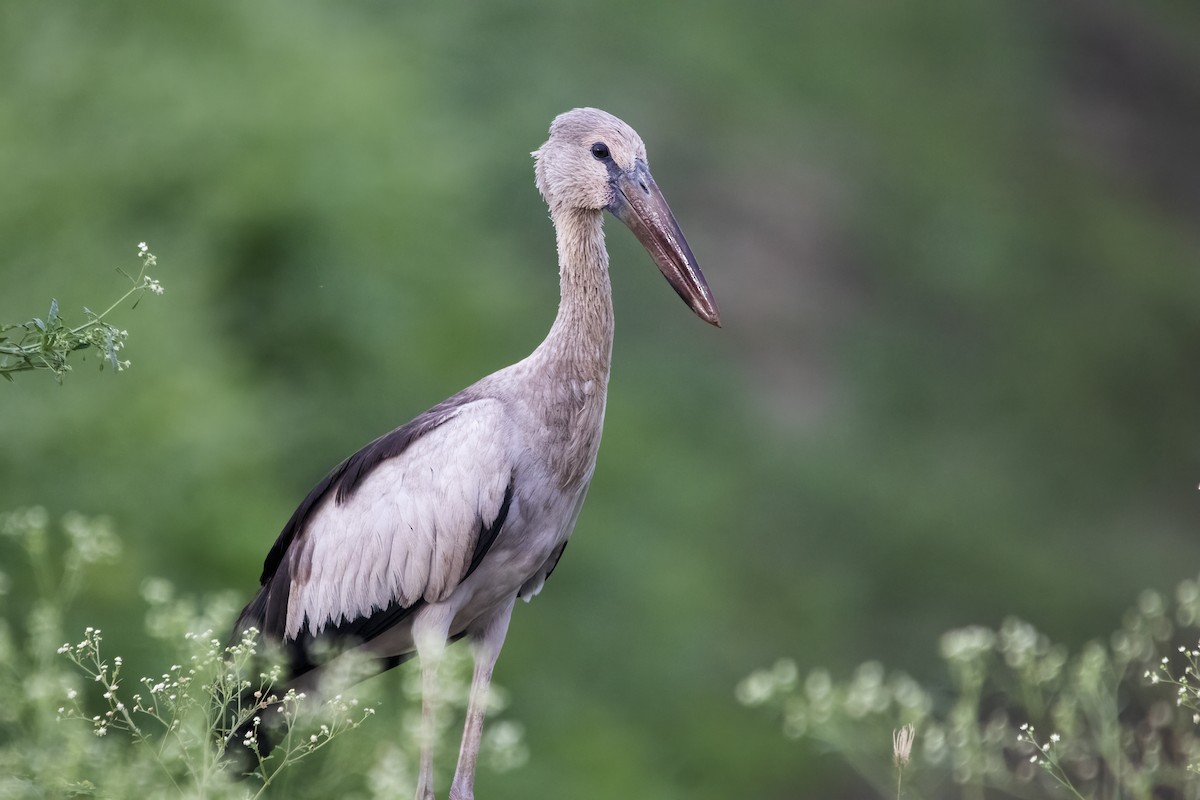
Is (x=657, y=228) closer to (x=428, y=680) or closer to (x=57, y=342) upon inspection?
(x=428, y=680)

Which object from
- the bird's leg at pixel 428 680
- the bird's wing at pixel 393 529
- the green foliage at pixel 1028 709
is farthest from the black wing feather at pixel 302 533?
the green foliage at pixel 1028 709

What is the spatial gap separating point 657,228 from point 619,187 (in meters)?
0.21

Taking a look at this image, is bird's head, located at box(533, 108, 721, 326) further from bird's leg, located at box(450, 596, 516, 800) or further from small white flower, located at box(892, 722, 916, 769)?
small white flower, located at box(892, 722, 916, 769)

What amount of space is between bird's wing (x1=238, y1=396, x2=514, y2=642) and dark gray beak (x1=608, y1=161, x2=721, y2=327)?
2.66 feet

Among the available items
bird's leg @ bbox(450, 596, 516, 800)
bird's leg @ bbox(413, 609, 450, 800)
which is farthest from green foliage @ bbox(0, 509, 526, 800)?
bird's leg @ bbox(450, 596, 516, 800)

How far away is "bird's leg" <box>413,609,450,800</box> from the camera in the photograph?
224 inches

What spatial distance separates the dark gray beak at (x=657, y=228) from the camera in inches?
251

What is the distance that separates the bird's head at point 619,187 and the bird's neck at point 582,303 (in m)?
0.08

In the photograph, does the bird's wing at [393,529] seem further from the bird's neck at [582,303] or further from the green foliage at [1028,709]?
the green foliage at [1028,709]

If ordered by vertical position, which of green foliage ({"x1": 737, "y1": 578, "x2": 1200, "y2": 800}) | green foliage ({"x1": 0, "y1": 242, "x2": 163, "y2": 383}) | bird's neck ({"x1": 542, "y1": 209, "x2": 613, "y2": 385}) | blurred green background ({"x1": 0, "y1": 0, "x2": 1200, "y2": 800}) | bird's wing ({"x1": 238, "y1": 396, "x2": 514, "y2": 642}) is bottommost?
green foliage ({"x1": 737, "y1": 578, "x2": 1200, "y2": 800})

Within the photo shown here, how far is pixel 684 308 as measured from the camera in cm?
2020

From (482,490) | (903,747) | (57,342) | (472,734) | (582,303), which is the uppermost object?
(582,303)

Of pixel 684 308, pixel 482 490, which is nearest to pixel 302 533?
pixel 482 490

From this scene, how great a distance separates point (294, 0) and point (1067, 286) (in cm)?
1220
